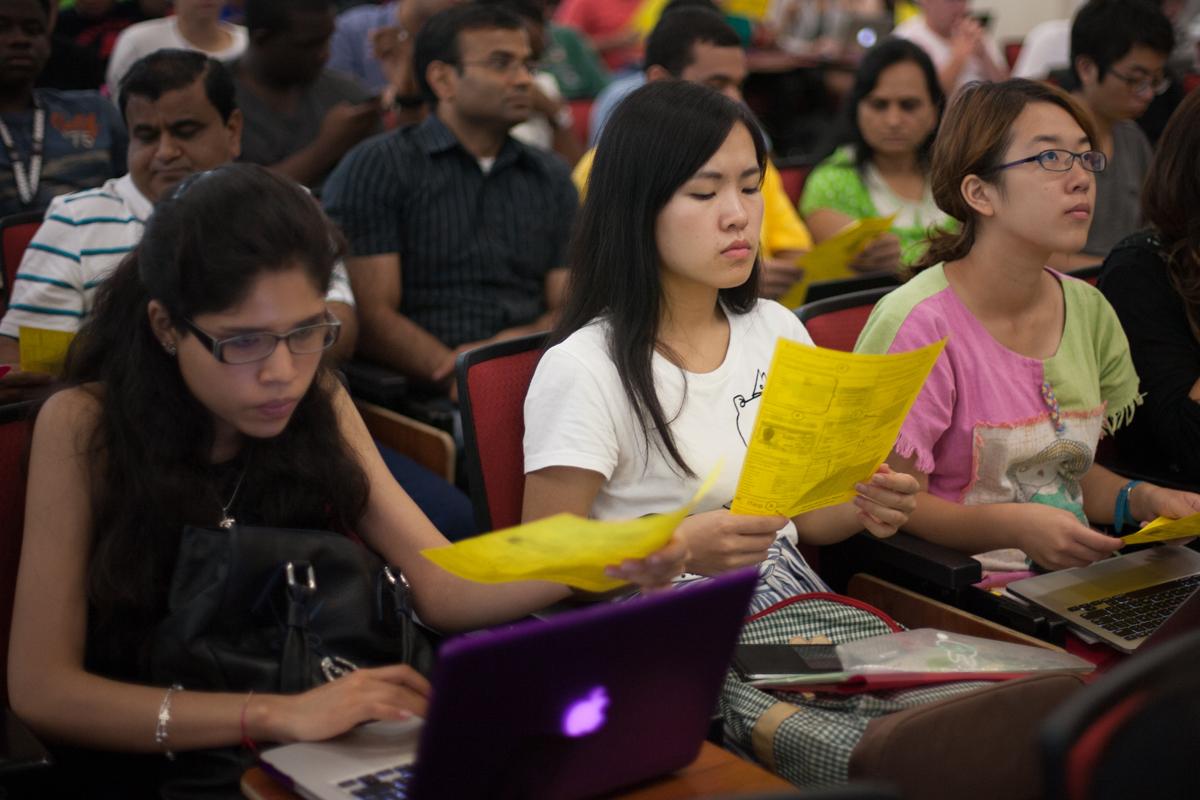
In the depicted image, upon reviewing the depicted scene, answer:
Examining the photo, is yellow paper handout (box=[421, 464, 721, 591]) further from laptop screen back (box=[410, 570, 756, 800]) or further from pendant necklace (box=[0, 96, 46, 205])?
pendant necklace (box=[0, 96, 46, 205])

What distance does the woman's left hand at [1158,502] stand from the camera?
215 centimetres

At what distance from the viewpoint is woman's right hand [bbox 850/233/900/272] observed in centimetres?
341

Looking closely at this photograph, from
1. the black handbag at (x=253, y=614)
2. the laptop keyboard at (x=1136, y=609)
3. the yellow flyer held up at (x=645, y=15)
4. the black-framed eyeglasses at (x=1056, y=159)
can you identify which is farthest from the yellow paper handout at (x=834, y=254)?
the yellow flyer held up at (x=645, y=15)

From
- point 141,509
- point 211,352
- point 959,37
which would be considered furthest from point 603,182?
point 959,37

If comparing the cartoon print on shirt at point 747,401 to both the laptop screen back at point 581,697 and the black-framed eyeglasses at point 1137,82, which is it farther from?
the black-framed eyeglasses at point 1137,82

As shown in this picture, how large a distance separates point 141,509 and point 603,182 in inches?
33.4

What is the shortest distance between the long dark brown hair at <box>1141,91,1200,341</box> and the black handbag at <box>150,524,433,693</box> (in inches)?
65.9

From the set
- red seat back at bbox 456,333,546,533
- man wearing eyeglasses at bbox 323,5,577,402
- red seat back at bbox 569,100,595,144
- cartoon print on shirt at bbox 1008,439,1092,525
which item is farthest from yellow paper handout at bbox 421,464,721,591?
red seat back at bbox 569,100,595,144

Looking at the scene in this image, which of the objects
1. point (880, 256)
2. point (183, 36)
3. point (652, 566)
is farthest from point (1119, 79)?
point (652, 566)

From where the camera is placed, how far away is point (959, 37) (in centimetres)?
540

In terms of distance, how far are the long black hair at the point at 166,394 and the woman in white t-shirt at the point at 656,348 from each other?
405 millimetres

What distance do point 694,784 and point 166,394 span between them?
77 cm

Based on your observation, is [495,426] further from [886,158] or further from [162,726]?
[886,158]

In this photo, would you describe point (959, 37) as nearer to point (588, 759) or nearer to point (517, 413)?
point (517, 413)
